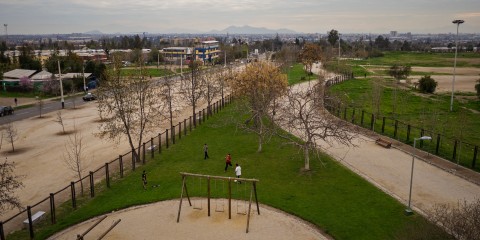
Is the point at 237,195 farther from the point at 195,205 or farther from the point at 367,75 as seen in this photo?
the point at 367,75

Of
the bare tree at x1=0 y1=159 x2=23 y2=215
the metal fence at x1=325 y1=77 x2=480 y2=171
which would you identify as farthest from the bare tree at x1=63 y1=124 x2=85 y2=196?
the metal fence at x1=325 y1=77 x2=480 y2=171

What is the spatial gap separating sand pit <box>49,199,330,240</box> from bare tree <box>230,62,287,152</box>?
437 inches

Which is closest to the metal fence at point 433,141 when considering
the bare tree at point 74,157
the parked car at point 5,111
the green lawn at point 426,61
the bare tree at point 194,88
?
the bare tree at point 194,88

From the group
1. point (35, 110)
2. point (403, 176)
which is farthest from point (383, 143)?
point (35, 110)

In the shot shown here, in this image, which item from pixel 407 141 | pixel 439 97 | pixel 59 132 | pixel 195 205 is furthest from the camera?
pixel 439 97

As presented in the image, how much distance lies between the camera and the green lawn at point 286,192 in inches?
739

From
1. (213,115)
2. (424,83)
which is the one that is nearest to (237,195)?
(213,115)

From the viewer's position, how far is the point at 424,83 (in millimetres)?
65875

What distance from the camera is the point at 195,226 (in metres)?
18.8

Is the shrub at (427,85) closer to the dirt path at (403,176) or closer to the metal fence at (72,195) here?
the dirt path at (403,176)

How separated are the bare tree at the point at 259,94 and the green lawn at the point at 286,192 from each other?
101 inches

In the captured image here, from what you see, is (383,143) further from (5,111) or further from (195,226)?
(5,111)

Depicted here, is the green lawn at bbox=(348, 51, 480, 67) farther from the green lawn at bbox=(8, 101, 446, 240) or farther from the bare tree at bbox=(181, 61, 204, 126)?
the green lawn at bbox=(8, 101, 446, 240)

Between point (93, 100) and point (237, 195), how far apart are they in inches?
1920
